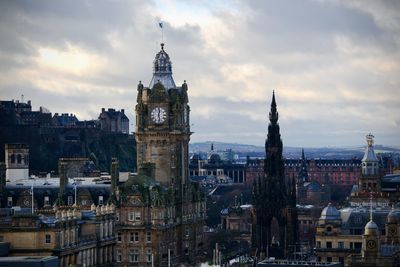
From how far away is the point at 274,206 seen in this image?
17675cm

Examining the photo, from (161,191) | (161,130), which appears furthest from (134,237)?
(161,130)

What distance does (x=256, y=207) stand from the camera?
579 ft

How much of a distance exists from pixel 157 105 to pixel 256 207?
25.5 metres

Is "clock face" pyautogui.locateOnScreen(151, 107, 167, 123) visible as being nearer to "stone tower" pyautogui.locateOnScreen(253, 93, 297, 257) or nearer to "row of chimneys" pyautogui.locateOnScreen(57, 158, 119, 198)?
"row of chimneys" pyautogui.locateOnScreen(57, 158, 119, 198)

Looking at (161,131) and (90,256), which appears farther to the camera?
(161,131)

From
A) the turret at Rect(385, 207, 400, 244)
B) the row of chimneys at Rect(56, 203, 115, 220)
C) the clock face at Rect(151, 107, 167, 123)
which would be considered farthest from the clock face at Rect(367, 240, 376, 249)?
the clock face at Rect(151, 107, 167, 123)

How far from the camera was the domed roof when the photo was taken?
157m

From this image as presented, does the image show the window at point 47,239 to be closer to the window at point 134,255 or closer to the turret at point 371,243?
the window at point 134,255

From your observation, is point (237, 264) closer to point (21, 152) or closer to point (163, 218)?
point (163, 218)

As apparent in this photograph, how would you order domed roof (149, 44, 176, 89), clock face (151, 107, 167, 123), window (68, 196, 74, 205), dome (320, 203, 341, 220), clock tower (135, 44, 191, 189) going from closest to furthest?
window (68, 196, 74, 205) < clock tower (135, 44, 191, 189) < clock face (151, 107, 167, 123) < domed roof (149, 44, 176, 89) < dome (320, 203, 341, 220)

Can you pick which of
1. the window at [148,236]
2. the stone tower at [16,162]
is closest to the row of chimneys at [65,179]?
the window at [148,236]

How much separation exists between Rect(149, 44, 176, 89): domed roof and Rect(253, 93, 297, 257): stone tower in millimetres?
23629

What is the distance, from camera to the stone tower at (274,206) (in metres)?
173

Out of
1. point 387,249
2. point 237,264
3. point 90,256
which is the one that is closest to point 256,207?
point 237,264
